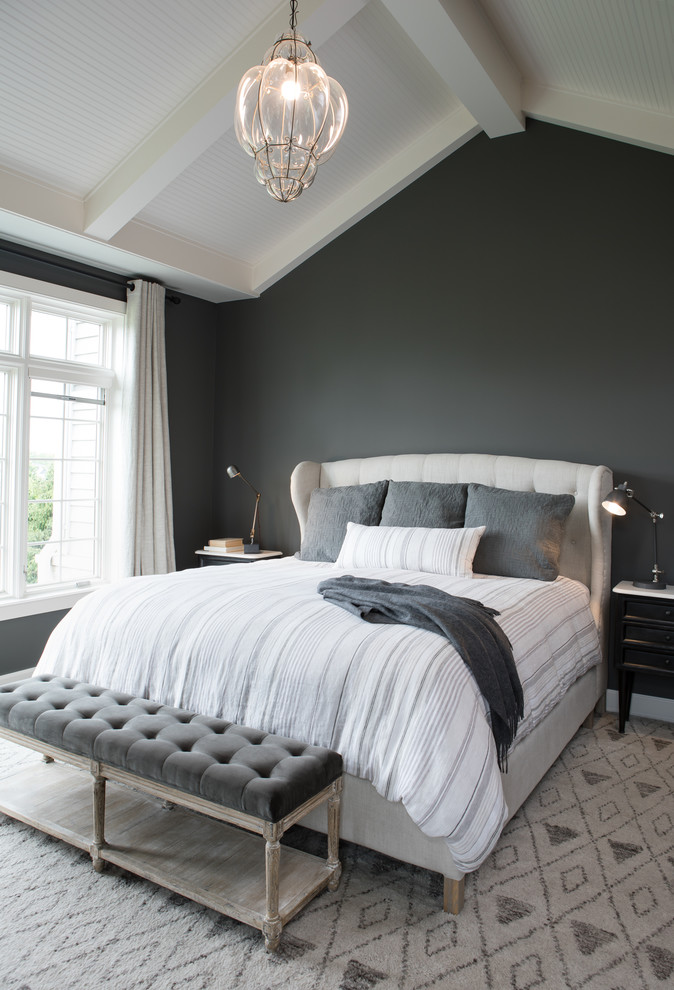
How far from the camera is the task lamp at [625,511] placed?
338cm

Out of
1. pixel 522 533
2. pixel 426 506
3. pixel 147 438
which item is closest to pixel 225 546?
pixel 147 438

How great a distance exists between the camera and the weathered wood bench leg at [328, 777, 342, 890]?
77.8 inches

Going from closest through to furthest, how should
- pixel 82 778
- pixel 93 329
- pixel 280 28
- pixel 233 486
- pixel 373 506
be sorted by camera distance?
pixel 82 778
pixel 280 28
pixel 373 506
pixel 93 329
pixel 233 486

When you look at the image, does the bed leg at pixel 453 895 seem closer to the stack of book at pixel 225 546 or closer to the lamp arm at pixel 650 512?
the lamp arm at pixel 650 512

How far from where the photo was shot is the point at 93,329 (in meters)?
4.62

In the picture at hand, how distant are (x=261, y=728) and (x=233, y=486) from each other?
3.31 m

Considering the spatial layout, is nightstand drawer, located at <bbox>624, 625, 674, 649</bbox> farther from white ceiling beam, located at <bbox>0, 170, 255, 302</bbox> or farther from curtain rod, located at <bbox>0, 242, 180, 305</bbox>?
curtain rod, located at <bbox>0, 242, 180, 305</bbox>

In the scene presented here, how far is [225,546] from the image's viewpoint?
193 inches

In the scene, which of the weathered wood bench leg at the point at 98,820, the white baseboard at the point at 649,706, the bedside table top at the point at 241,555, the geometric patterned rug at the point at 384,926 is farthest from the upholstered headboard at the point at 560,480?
the weathered wood bench leg at the point at 98,820

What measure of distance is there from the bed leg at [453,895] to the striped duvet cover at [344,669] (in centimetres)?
8

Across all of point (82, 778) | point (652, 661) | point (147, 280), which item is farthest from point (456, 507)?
point (147, 280)

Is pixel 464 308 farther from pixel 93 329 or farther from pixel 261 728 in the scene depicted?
pixel 261 728

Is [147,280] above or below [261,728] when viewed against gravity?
above

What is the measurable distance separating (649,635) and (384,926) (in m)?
2.06
